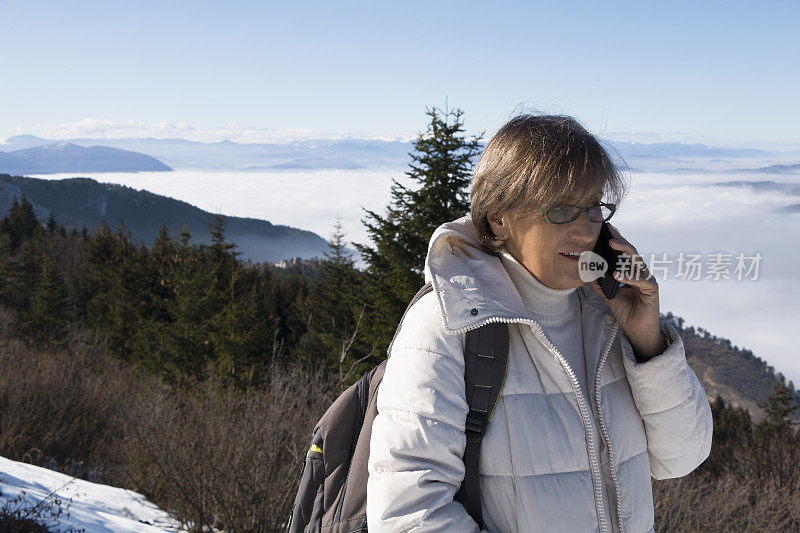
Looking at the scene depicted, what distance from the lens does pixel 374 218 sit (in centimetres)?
2622

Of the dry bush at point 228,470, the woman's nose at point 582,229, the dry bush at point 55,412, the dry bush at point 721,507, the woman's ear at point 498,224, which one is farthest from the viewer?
the dry bush at point 55,412

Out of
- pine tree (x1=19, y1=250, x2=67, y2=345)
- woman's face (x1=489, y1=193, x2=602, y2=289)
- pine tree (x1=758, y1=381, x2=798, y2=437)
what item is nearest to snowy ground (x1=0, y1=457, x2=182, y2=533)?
woman's face (x1=489, y1=193, x2=602, y2=289)

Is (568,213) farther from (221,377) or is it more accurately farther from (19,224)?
(19,224)

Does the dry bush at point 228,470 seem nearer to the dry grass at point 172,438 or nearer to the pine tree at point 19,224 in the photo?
the dry grass at point 172,438

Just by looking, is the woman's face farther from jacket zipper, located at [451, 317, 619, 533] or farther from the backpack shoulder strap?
the backpack shoulder strap

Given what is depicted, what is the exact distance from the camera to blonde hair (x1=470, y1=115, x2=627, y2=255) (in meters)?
1.73

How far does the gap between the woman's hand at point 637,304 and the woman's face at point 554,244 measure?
0.10 metres

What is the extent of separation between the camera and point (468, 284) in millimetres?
1736

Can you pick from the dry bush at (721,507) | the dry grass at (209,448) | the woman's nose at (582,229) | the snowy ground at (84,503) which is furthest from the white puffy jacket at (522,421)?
the dry bush at (721,507)

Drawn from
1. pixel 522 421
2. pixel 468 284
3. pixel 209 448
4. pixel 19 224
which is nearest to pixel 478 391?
pixel 522 421

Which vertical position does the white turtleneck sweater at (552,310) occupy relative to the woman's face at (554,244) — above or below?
below

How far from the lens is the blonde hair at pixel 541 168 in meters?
1.73

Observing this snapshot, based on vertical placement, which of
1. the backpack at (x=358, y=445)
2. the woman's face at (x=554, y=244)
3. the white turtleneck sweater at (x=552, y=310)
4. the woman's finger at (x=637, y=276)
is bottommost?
the backpack at (x=358, y=445)

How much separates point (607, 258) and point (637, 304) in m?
0.19
